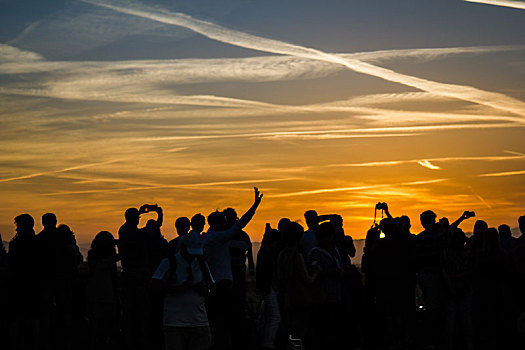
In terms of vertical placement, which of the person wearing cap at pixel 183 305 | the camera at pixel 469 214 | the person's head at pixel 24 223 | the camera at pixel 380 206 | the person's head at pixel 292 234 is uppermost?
the camera at pixel 380 206

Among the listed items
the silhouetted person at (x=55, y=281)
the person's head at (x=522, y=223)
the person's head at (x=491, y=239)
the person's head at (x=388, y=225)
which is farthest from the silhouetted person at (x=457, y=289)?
the silhouetted person at (x=55, y=281)

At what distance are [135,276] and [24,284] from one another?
2129 millimetres

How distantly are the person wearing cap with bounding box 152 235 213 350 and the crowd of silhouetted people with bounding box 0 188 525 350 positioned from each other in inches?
0.5

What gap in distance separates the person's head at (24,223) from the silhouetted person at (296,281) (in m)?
3.60

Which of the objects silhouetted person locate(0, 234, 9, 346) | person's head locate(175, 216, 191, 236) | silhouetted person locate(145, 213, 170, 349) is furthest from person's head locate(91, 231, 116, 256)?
silhouetted person locate(0, 234, 9, 346)

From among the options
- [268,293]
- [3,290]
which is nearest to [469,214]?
[268,293]

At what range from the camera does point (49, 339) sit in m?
14.1

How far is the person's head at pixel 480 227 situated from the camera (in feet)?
50.4

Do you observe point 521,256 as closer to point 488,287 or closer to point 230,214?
point 488,287

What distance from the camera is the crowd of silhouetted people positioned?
11391 mm

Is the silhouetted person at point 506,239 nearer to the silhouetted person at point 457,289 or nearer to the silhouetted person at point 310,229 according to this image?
the silhouetted person at point 457,289

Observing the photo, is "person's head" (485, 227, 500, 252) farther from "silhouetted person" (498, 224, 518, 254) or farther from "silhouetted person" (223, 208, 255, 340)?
"silhouetted person" (223, 208, 255, 340)

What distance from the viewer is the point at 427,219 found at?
15086 mm

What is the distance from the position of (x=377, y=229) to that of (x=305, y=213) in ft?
6.46
